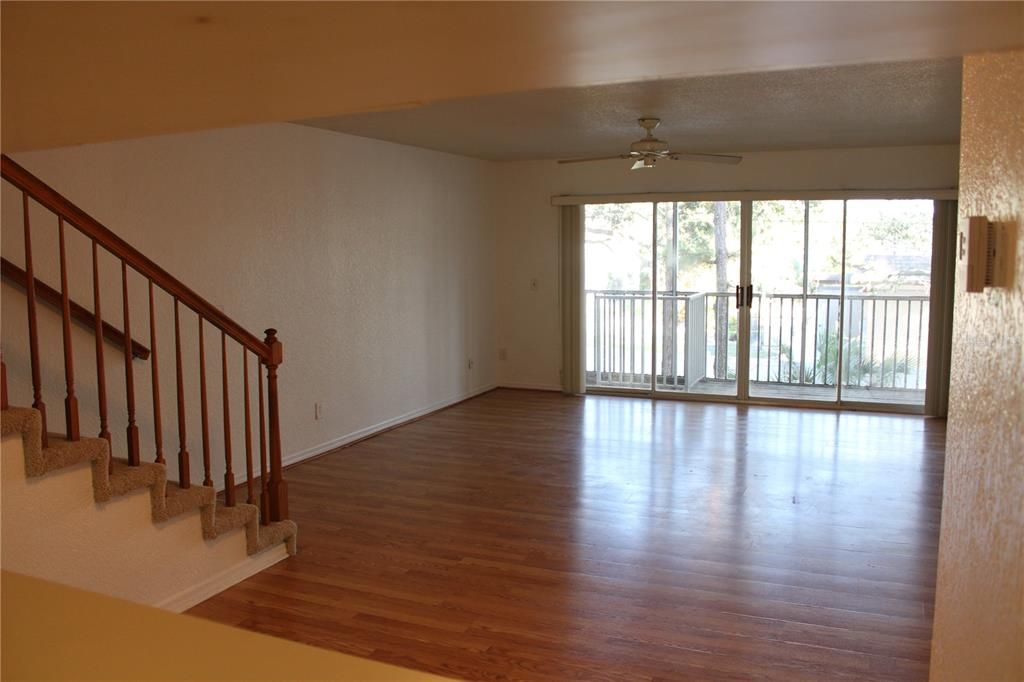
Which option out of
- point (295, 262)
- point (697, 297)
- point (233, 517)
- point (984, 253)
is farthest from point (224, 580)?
point (697, 297)

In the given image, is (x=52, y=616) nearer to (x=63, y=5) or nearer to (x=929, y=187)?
(x=63, y=5)

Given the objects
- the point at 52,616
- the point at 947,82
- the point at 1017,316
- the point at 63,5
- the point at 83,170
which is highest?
the point at 947,82

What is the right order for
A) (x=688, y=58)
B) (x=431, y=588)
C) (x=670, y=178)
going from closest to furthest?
(x=688, y=58) < (x=431, y=588) < (x=670, y=178)

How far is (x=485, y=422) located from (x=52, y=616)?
235 inches

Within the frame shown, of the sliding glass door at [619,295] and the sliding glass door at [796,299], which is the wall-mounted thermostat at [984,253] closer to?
the sliding glass door at [796,299]

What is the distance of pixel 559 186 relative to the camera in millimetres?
8172

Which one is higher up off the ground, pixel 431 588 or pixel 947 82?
pixel 947 82

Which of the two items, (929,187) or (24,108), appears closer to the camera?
(24,108)

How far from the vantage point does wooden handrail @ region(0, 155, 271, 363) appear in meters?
2.62

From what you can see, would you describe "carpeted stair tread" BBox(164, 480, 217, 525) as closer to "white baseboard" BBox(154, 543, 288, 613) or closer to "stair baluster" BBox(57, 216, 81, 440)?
"white baseboard" BBox(154, 543, 288, 613)

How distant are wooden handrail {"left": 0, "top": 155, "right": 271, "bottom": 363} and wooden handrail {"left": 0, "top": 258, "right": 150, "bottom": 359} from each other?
389mm

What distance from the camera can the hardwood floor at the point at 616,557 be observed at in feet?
9.91

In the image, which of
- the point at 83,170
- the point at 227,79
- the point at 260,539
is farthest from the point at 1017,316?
the point at 83,170

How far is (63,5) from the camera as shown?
59 centimetres
